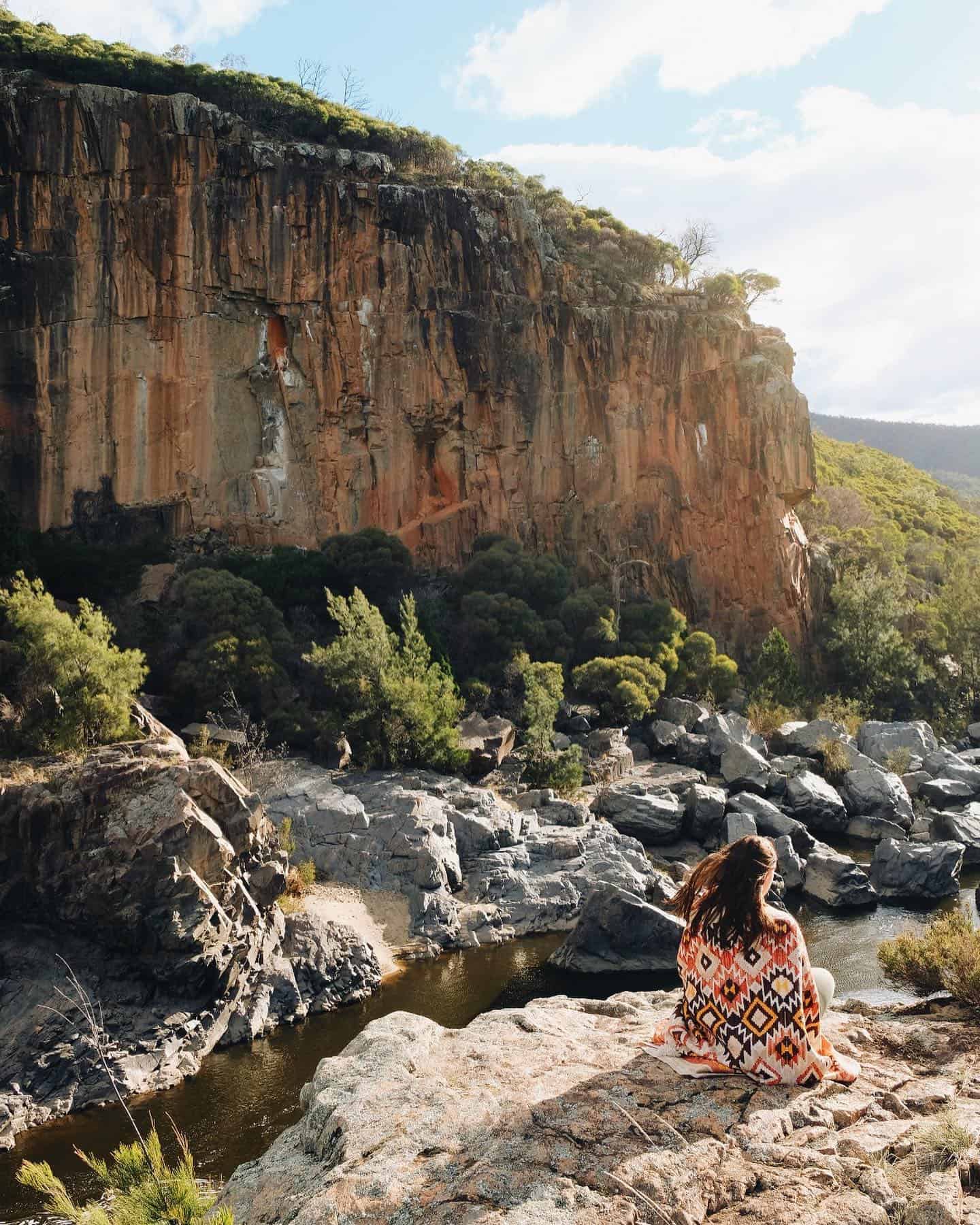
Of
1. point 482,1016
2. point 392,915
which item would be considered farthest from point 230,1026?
point 482,1016

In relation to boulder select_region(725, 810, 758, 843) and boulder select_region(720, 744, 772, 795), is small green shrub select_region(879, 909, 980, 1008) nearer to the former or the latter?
boulder select_region(725, 810, 758, 843)

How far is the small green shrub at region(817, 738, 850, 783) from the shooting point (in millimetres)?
27750

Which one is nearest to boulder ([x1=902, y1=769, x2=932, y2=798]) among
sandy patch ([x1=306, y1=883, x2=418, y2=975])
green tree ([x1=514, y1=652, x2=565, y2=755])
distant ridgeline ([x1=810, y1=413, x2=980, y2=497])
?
green tree ([x1=514, y1=652, x2=565, y2=755])

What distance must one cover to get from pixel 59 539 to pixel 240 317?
35.2 feet

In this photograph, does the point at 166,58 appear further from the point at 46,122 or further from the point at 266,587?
the point at 266,587

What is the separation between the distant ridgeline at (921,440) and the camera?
378ft

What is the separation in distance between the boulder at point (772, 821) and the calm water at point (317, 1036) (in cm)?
287

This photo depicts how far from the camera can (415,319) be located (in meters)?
37.4

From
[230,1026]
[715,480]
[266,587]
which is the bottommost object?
[230,1026]

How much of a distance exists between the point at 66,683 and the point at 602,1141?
46.2ft

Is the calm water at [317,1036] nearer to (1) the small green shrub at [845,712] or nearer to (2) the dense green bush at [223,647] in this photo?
(2) the dense green bush at [223,647]

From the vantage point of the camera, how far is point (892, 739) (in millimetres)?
31031

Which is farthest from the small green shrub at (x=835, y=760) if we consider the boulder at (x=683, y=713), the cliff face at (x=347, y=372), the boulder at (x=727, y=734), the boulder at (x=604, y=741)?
the cliff face at (x=347, y=372)

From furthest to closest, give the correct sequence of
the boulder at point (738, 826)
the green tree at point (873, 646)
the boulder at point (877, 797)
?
1. the green tree at point (873, 646)
2. the boulder at point (877, 797)
3. the boulder at point (738, 826)
